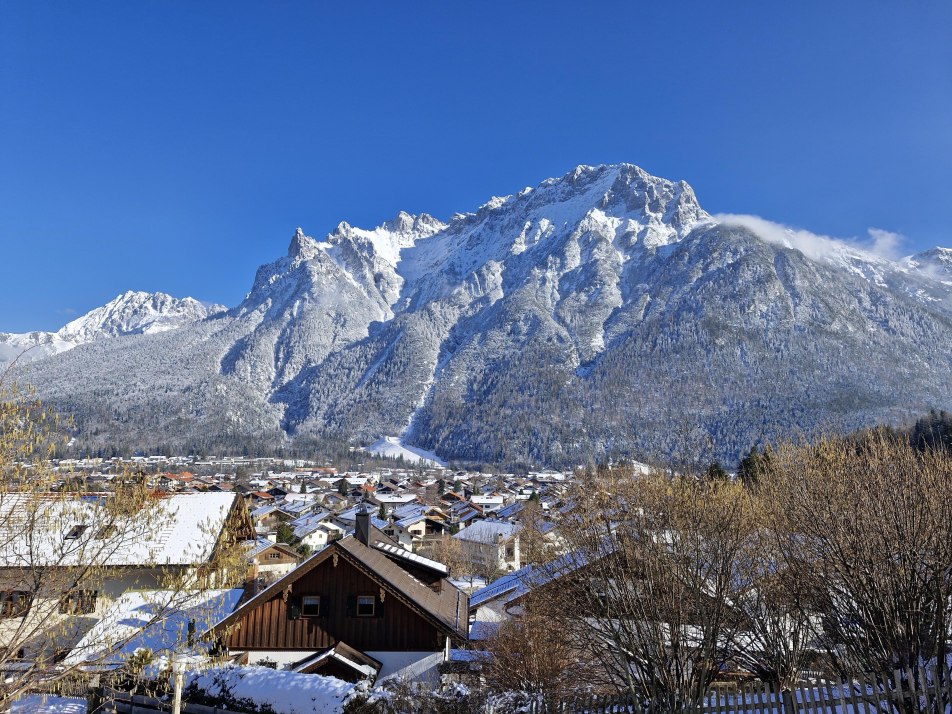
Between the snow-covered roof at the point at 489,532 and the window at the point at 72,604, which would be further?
the snow-covered roof at the point at 489,532

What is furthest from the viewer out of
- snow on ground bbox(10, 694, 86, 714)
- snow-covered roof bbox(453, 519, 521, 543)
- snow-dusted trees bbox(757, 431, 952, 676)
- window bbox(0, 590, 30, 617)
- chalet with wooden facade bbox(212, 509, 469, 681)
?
snow-covered roof bbox(453, 519, 521, 543)

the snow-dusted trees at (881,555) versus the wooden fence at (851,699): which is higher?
the snow-dusted trees at (881,555)

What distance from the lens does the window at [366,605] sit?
Answer: 23422 millimetres

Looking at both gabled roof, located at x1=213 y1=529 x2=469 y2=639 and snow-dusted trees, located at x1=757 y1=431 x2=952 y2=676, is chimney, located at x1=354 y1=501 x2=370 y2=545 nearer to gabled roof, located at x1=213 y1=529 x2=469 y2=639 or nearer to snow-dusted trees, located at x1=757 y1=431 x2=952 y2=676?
gabled roof, located at x1=213 y1=529 x2=469 y2=639

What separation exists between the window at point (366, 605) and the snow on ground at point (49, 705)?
8973mm

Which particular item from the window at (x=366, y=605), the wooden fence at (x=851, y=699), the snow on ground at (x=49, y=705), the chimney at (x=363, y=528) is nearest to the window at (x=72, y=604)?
the snow on ground at (x=49, y=705)

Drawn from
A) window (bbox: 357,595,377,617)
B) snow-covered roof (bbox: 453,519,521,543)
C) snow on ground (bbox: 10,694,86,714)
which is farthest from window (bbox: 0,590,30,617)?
snow-covered roof (bbox: 453,519,521,543)

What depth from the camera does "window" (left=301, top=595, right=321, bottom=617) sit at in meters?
23.5

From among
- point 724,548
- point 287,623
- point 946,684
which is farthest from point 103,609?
point 287,623

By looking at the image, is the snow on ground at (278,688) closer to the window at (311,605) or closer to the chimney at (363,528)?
the window at (311,605)

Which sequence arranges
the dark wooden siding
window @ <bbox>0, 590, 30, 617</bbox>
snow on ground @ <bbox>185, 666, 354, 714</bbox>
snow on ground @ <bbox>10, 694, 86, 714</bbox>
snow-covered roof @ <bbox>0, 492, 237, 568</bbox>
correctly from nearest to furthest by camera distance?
window @ <bbox>0, 590, 30, 617</bbox>
snow-covered roof @ <bbox>0, 492, 237, 568</bbox>
snow on ground @ <bbox>185, 666, 354, 714</bbox>
snow on ground @ <bbox>10, 694, 86, 714</bbox>
the dark wooden siding

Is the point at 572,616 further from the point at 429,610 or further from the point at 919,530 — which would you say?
the point at 429,610

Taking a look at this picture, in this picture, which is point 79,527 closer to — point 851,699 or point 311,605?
point 851,699

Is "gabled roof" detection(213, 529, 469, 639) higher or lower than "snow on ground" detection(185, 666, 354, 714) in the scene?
higher
